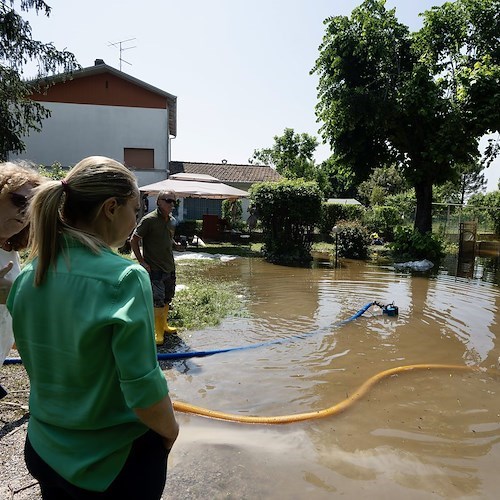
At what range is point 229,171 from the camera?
106 feet

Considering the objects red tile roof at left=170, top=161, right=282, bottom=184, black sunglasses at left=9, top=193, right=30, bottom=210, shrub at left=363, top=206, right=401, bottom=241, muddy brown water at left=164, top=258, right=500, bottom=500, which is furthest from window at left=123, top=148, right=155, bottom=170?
black sunglasses at left=9, top=193, right=30, bottom=210

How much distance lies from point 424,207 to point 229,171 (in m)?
16.7

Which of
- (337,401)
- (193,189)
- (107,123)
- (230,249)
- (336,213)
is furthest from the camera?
(336,213)

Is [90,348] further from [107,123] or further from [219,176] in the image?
[219,176]

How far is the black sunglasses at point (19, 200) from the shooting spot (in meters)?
2.17

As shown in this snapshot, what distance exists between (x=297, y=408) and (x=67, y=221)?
3.47 meters

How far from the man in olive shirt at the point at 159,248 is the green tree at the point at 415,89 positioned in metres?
13.7

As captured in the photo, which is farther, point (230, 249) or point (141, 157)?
point (141, 157)

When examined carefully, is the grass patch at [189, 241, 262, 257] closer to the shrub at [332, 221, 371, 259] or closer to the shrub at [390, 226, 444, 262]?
the shrub at [332, 221, 371, 259]

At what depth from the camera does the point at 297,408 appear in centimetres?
430

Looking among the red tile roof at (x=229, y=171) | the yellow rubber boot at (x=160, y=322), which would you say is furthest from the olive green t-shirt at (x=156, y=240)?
the red tile roof at (x=229, y=171)

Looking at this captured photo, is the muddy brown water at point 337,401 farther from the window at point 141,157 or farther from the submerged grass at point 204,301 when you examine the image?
the window at point 141,157

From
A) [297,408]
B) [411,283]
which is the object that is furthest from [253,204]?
[297,408]

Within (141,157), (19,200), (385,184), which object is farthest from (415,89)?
(385,184)
